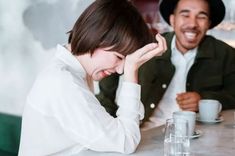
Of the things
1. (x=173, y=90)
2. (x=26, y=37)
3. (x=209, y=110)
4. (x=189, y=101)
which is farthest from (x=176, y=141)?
(x=26, y=37)

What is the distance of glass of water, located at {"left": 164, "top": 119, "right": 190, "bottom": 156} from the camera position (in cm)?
111

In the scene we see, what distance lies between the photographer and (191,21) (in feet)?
7.32

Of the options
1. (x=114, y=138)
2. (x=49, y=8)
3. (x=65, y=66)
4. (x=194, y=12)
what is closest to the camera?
(x=114, y=138)

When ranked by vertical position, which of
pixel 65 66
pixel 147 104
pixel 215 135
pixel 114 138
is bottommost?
pixel 147 104

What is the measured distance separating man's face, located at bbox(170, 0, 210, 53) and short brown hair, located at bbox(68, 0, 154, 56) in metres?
1.03

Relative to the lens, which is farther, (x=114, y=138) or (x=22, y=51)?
(x=22, y=51)

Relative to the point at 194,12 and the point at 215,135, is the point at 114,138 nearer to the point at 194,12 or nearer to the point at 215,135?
the point at 215,135

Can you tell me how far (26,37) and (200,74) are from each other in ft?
3.74

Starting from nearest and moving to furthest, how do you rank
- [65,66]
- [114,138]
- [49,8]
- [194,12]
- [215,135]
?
[114,138]
[65,66]
[215,135]
[194,12]
[49,8]

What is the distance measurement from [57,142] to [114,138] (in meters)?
0.18

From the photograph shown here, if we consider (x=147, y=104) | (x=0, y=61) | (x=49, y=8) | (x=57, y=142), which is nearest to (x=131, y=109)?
(x=57, y=142)

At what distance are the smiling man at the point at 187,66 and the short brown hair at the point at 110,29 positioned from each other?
3.29 ft

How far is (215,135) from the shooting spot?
1.42 meters

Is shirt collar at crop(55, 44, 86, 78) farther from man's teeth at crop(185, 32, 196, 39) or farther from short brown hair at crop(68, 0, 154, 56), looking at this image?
man's teeth at crop(185, 32, 196, 39)
